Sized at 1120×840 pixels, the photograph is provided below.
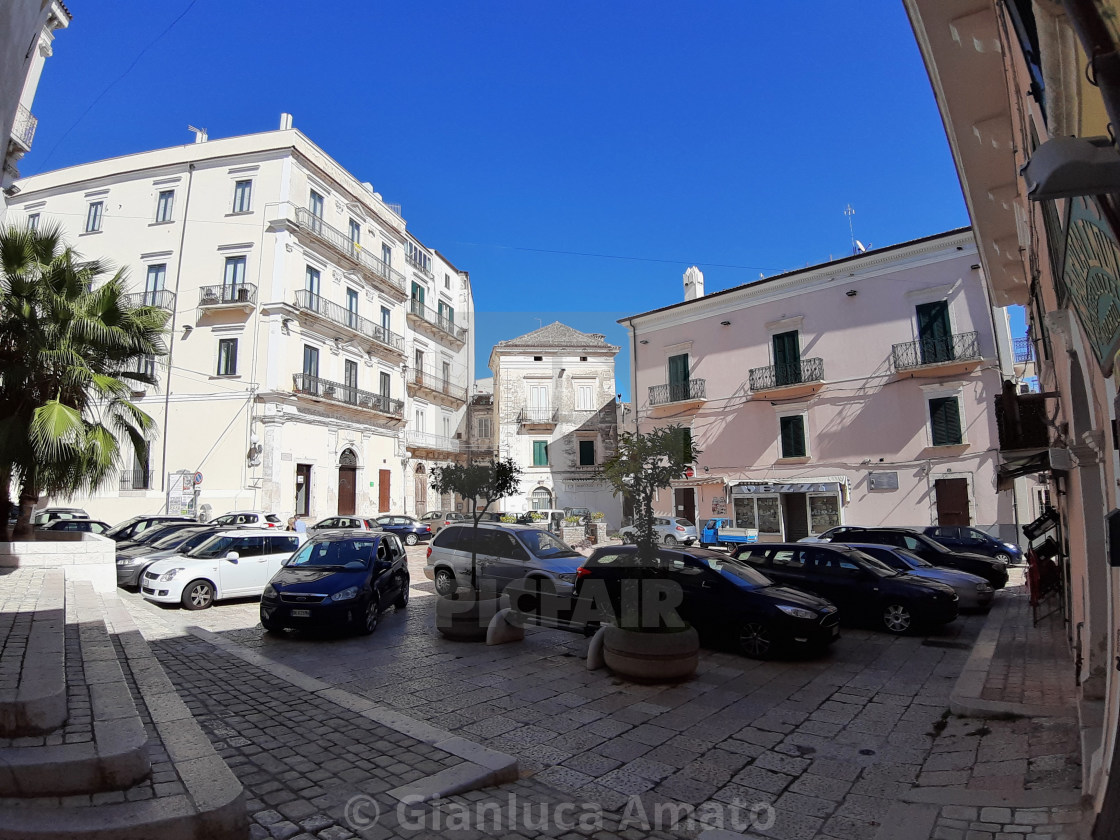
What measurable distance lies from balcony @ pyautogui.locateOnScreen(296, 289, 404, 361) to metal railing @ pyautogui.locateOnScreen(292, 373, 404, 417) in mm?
2741

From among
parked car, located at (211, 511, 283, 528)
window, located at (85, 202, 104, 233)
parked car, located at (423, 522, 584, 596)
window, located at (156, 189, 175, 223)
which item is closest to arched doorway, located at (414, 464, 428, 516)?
parked car, located at (211, 511, 283, 528)

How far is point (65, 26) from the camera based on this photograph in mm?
14547

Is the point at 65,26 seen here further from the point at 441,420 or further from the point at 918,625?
the point at 441,420

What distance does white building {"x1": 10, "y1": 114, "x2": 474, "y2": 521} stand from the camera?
26.1m

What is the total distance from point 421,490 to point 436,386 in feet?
23.7

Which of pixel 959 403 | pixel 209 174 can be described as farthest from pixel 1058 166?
pixel 209 174

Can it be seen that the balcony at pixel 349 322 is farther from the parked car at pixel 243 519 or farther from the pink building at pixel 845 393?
the pink building at pixel 845 393

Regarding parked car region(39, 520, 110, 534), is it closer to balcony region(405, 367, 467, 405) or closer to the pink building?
balcony region(405, 367, 467, 405)

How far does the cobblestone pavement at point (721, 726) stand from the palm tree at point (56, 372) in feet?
16.4

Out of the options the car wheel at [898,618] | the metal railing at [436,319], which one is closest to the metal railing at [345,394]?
the metal railing at [436,319]

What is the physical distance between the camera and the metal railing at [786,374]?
24997mm

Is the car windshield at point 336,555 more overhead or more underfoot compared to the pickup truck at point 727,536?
more overhead

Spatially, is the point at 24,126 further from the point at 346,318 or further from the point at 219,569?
the point at 346,318

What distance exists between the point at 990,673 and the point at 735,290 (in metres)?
22.2
